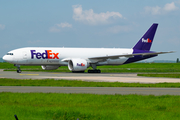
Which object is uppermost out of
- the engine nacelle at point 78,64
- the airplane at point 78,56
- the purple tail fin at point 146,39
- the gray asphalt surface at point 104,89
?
the purple tail fin at point 146,39

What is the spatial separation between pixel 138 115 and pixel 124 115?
0.58m

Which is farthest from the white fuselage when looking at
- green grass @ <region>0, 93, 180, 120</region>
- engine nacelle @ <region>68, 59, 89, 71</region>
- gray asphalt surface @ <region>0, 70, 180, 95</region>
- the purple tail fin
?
green grass @ <region>0, 93, 180, 120</region>

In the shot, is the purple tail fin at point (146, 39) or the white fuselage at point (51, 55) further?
the purple tail fin at point (146, 39)

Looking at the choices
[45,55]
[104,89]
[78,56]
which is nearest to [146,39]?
[78,56]

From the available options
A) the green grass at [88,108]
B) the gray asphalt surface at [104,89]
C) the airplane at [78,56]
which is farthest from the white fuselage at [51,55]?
the green grass at [88,108]

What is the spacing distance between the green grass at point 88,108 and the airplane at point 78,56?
29.7 m

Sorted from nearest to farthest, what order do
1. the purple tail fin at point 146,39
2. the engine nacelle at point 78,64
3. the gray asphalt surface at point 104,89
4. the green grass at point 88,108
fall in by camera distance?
the green grass at point 88,108 < the gray asphalt surface at point 104,89 < the engine nacelle at point 78,64 < the purple tail fin at point 146,39

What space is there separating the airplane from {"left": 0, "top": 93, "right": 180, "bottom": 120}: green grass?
2967 cm

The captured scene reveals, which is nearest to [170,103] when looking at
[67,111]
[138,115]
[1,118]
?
[138,115]

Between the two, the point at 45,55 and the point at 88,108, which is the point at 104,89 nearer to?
the point at 88,108

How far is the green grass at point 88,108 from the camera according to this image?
1057 centimetres

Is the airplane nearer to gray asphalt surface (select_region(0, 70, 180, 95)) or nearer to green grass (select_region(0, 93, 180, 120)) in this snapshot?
gray asphalt surface (select_region(0, 70, 180, 95))

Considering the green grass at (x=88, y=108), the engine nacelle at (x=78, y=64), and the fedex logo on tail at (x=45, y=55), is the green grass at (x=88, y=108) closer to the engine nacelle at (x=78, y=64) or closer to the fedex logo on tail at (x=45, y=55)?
the engine nacelle at (x=78, y=64)

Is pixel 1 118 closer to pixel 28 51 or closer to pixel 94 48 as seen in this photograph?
pixel 28 51
